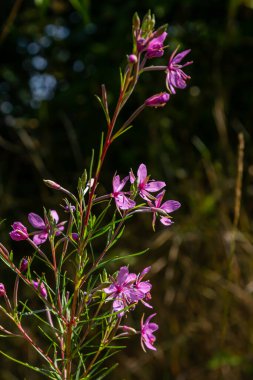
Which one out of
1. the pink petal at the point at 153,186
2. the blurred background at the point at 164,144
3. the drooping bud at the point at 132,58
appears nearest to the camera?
the drooping bud at the point at 132,58

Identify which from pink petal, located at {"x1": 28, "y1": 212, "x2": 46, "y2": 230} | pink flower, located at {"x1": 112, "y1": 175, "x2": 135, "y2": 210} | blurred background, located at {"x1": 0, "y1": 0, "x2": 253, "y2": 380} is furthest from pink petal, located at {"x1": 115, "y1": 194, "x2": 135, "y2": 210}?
blurred background, located at {"x1": 0, "y1": 0, "x2": 253, "y2": 380}

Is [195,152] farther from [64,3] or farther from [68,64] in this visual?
[64,3]

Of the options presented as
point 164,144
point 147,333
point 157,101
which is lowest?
→ point 164,144

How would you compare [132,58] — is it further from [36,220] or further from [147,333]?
[147,333]

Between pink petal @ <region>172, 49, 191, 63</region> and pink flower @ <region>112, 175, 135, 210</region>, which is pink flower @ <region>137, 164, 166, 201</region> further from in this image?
pink petal @ <region>172, 49, 191, 63</region>

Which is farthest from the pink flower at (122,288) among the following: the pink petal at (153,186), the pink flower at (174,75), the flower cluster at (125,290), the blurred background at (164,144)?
the blurred background at (164,144)

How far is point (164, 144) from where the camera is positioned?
122 inches

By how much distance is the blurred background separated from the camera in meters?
2.80

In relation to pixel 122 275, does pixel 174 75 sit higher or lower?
higher

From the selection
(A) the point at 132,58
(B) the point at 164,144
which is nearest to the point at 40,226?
(A) the point at 132,58

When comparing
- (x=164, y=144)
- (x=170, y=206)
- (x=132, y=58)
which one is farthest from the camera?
(x=164, y=144)

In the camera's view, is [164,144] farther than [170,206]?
Yes

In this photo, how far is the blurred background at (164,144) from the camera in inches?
110

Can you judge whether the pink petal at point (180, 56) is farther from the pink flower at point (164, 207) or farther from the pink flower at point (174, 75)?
the pink flower at point (164, 207)
